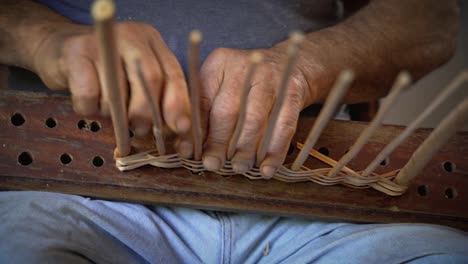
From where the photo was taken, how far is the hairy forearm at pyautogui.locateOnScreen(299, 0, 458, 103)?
75 centimetres

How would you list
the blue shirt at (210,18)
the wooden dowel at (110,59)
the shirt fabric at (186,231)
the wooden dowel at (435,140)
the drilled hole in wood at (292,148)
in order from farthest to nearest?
1. the blue shirt at (210,18)
2. the drilled hole in wood at (292,148)
3. the shirt fabric at (186,231)
4. the wooden dowel at (435,140)
5. the wooden dowel at (110,59)

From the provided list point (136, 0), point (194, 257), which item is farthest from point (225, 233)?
point (136, 0)

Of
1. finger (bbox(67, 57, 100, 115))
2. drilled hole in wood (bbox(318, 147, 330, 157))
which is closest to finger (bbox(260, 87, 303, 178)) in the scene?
drilled hole in wood (bbox(318, 147, 330, 157))

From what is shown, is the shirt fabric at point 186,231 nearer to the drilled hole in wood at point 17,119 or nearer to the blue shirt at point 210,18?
the blue shirt at point 210,18

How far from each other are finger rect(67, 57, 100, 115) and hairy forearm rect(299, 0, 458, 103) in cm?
35

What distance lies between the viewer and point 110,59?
14.5 inches

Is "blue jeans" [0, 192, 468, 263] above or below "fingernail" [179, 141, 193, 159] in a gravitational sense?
below

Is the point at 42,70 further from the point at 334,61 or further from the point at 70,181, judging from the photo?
the point at 334,61

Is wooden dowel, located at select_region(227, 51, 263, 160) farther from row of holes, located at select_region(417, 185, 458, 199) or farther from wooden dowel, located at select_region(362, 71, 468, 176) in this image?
row of holes, located at select_region(417, 185, 458, 199)

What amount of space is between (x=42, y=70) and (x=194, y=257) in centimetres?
33

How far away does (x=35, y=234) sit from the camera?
1.78 ft

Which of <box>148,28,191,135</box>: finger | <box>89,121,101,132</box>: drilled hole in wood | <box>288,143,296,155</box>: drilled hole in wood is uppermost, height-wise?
<box>148,28,191,135</box>: finger

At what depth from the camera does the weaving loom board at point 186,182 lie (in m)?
0.63

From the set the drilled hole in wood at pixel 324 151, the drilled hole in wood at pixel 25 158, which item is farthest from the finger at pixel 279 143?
the drilled hole in wood at pixel 25 158
